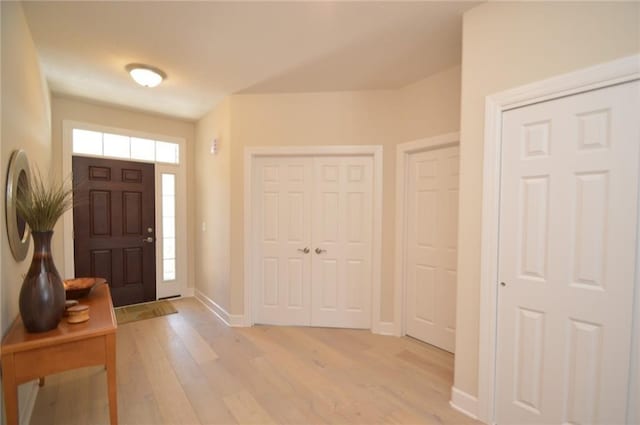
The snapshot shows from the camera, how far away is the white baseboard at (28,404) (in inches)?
64.7

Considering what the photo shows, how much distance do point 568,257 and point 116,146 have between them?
4705mm

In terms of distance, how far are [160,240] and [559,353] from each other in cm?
441

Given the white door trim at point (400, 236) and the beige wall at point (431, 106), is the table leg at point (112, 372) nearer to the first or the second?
the white door trim at point (400, 236)

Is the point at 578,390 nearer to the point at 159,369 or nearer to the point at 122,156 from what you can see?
the point at 159,369

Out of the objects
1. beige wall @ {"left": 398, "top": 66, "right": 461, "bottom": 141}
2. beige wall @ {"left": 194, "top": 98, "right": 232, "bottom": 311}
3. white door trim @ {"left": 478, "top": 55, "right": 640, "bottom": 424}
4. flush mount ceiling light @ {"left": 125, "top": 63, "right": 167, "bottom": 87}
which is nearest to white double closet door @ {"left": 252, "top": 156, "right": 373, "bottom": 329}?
beige wall @ {"left": 194, "top": 98, "right": 232, "bottom": 311}

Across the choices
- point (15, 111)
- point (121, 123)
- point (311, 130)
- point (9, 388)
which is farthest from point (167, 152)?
point (9, 388)

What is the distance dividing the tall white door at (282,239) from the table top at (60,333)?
1.71m

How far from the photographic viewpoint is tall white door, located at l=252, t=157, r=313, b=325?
3238 millimetres

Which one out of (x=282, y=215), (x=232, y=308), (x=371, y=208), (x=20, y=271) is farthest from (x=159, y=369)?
(x=371, y=208)

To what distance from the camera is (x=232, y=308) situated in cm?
324

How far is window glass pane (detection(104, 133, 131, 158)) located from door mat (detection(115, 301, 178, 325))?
202 cm

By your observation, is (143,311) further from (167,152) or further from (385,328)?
(385,328)

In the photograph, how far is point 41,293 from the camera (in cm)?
143

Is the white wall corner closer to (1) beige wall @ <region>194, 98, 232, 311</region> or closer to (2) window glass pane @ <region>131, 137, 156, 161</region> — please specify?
(1) beige wall @ <region>194, 98, 232, 311</region>
